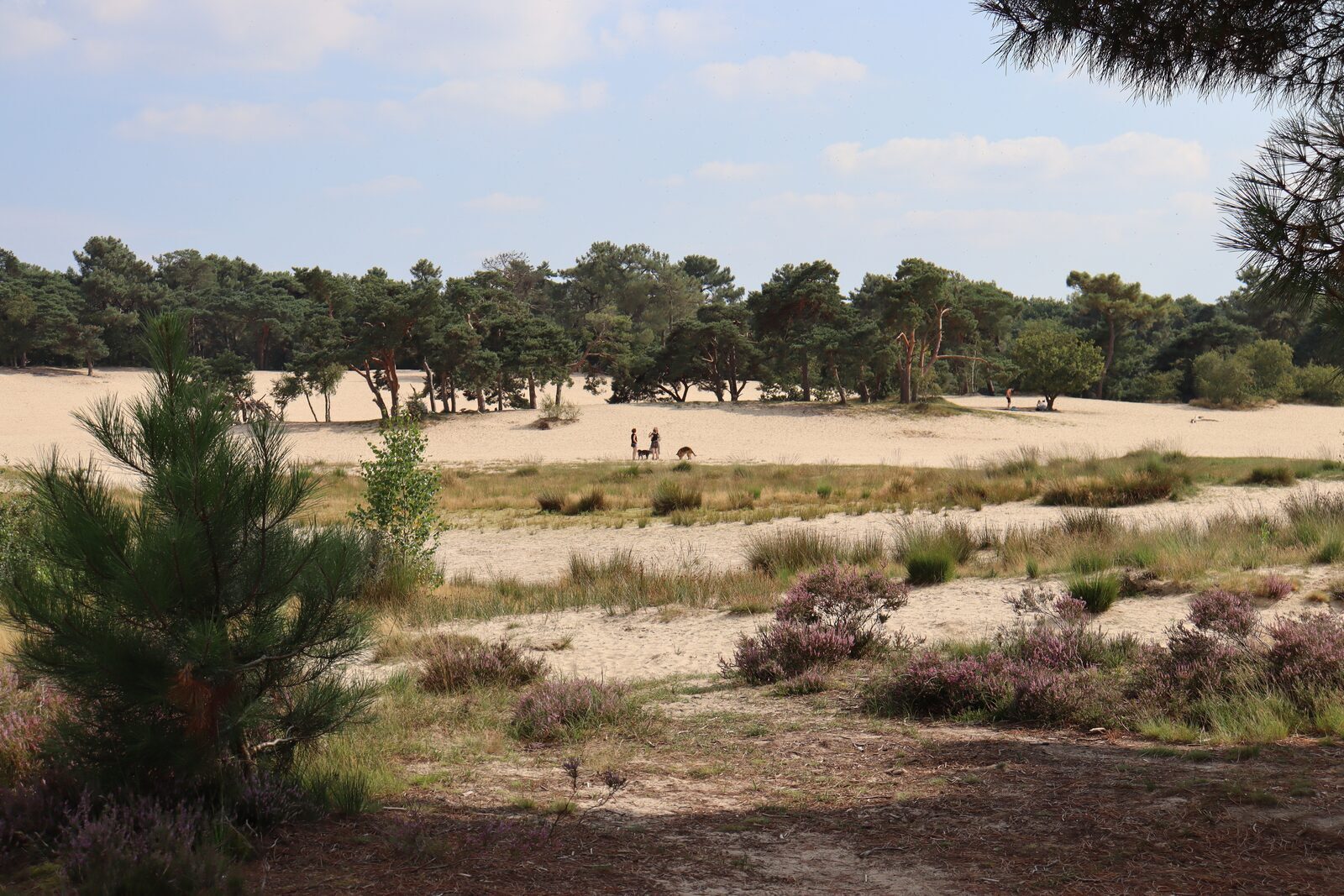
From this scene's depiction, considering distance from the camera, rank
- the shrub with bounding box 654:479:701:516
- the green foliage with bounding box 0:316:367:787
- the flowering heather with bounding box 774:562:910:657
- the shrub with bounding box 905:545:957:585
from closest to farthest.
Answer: the green foliage with bounding box 0:316:367:787 → the flowering heather with bounding box 774:562:910:657 → the shrub with bounding box 905:545:957:585 → the shrub with bounding box 654:479:701:516

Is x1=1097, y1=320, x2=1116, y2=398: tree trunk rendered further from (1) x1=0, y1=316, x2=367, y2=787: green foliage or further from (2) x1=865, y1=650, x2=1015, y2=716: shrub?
(1) x1=0, y1=316, x2=367, y2=787: green foliage

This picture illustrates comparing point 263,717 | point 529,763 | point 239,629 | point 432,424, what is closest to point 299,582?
point 239,629

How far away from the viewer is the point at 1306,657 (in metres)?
6.55

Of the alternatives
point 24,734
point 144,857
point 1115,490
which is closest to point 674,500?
point 1115,490

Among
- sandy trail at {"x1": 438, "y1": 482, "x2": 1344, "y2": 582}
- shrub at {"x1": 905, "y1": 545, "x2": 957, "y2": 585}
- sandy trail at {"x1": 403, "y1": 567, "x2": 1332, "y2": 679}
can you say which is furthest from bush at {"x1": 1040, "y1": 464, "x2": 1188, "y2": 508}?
sandy trail at {"x1": 403, "y1": 567, "x2": 1332, "y2": 679}

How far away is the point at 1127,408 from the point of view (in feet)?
210

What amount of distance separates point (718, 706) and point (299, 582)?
12.2 ft

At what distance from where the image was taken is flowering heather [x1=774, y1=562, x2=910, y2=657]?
866 centimetres

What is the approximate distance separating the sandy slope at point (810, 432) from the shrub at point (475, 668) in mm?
32056

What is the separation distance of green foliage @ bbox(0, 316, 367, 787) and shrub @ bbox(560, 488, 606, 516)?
18693 mm

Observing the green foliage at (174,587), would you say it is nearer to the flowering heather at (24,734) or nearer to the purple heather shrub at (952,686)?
the flowering heather at (24,734)

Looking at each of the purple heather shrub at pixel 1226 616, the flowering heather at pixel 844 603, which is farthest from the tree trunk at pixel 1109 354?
the flowering heather at pixel 844 603

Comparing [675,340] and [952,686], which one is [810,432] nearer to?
[675,340]

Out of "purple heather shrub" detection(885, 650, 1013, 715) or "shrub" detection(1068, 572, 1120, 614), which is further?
"shrub" detection(1068, 572, 1120, 614)
